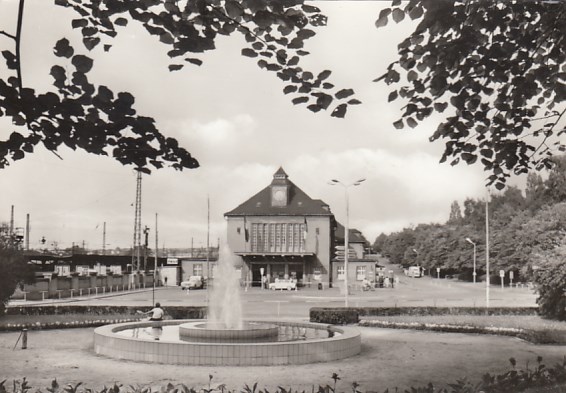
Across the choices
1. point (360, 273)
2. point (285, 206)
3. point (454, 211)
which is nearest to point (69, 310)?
point (285, 206)

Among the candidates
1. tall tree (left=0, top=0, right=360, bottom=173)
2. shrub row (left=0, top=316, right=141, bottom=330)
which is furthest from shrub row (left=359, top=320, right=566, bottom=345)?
tall tree (left=0, top=0, right=360, bottom=173)

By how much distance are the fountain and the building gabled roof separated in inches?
2147

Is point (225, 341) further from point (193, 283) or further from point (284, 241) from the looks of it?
point (284, 241)

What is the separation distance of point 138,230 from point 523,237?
41.0 m

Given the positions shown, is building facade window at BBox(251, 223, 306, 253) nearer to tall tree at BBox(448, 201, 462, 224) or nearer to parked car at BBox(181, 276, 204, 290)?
parked car at BBox(181, 276, 204, 290)

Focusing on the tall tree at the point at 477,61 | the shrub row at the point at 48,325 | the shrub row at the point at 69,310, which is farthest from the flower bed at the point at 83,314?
the tall tree at the point at 477,61

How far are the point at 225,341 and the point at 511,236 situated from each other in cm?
6976

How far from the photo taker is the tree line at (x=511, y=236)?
2172 inches

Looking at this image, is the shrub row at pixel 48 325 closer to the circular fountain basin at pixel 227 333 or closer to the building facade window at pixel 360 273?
the circular fountain basin at pixel 227 333

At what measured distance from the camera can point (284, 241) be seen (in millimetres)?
80188

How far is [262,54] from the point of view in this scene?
23.7 ft

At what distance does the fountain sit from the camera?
57.1 feet

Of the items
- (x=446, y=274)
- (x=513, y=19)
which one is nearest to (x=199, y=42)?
(x=513, y=19)

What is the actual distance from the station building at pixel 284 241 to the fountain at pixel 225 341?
54.2 meters
